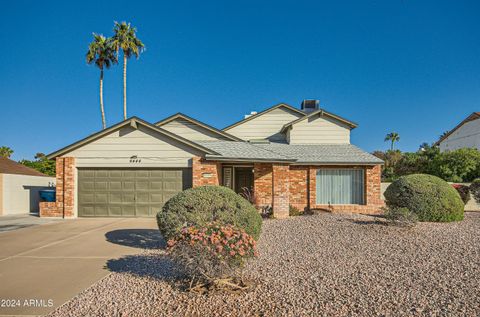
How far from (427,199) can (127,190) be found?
1207 centimetres

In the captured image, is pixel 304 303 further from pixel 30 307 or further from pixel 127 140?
pixel 127 140

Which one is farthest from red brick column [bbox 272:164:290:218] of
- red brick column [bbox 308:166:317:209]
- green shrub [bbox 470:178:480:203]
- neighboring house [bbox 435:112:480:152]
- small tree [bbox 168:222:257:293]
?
neighboring house [bbox 435:112:480:152]

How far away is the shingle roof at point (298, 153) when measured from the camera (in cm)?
1212

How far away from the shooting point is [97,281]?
16.0 feet

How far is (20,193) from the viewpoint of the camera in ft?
50.9

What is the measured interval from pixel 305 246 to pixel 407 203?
513 cm

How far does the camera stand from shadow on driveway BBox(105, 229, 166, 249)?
7424 mm

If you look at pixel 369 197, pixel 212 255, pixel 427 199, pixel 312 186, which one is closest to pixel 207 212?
pixel 212 255

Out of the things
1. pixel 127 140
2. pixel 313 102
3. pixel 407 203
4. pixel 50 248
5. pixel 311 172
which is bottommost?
pixel 50 248

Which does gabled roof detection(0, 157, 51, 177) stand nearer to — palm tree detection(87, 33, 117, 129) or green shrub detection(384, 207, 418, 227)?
palm tree detection(87, 33, 117, 129)

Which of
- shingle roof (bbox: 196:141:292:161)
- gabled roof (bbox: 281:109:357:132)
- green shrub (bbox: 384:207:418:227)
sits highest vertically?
gabled roof (bbox: 281:109:357:132)

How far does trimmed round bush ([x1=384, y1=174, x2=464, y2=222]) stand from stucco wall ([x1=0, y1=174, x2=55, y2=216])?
18804 mm

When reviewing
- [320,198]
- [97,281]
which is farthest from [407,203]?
[97,281]

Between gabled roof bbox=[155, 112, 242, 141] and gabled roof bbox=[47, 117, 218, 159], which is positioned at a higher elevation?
gabled roof bbox=[155, 112, 242, 141]
